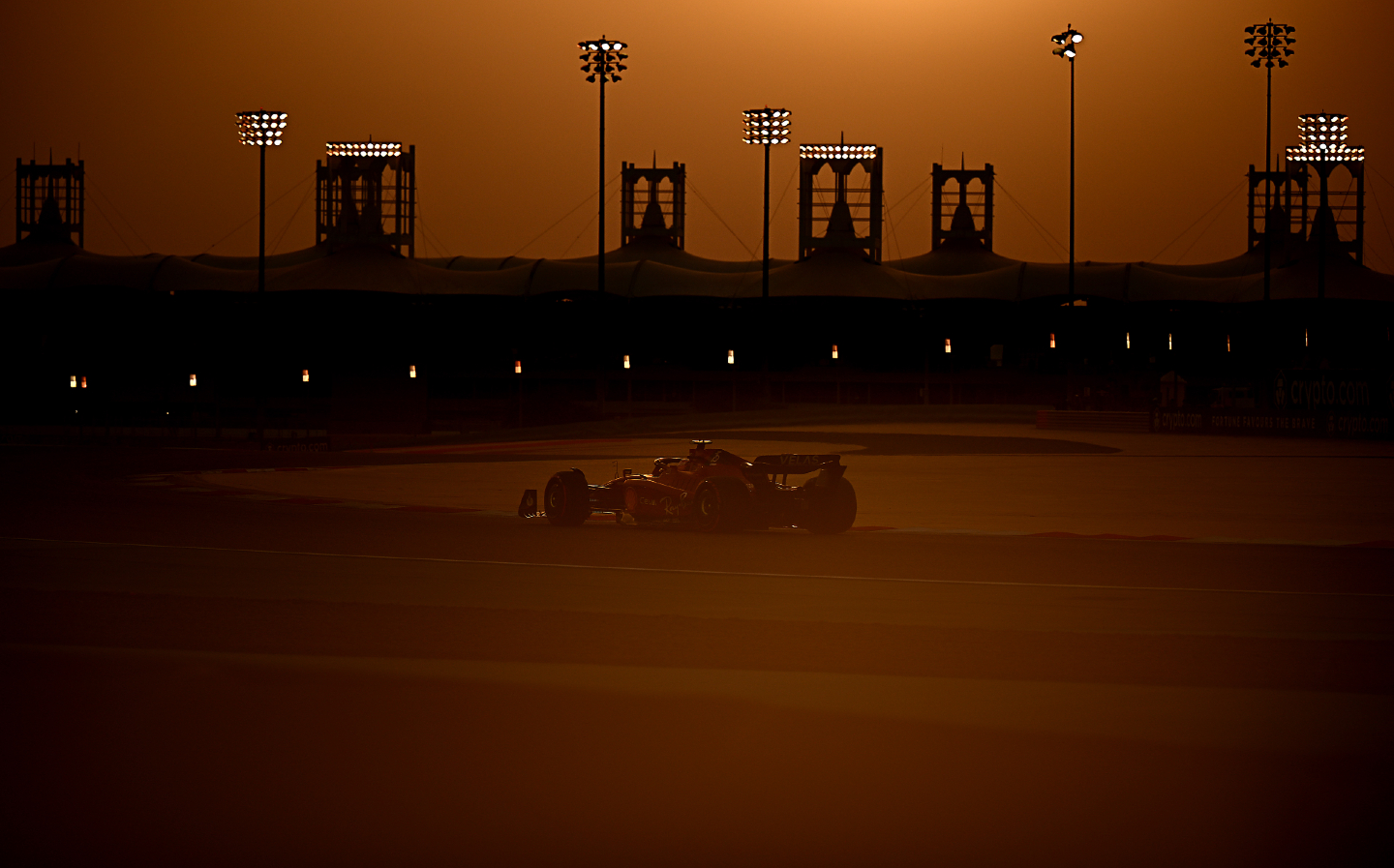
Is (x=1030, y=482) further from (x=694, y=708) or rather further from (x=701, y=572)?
(x=694, y=708)

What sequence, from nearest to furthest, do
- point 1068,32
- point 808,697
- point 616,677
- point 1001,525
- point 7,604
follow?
point 808,697
point 616,677
point 7,604
point 1001,525
point 1068,32

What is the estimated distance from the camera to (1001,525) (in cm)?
1864

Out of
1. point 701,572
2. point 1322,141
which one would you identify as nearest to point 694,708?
point 701,572

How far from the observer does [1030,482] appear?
27.3 metres

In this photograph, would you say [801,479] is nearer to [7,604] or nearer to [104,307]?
A: [7,604]

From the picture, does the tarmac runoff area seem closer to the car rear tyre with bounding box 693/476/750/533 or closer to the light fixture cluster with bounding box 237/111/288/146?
the car rear tyre with bounding box 693/476/750/533

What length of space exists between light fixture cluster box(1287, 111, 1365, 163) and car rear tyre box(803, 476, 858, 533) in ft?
246

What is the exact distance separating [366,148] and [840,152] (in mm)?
34145

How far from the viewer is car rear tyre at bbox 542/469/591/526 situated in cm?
1802

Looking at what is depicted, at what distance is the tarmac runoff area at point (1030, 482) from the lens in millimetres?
18938

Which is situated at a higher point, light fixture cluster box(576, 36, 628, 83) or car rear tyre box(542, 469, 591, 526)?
light fixture cluster box(576, 36, 628, 83)

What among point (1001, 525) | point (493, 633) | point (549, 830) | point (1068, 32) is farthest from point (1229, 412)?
point (549, 830)

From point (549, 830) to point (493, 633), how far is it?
14.7 feet

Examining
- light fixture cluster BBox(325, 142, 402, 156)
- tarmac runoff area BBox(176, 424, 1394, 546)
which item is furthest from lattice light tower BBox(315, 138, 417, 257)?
tarmac runoff area BBox(176, 424, 1394, 546)
